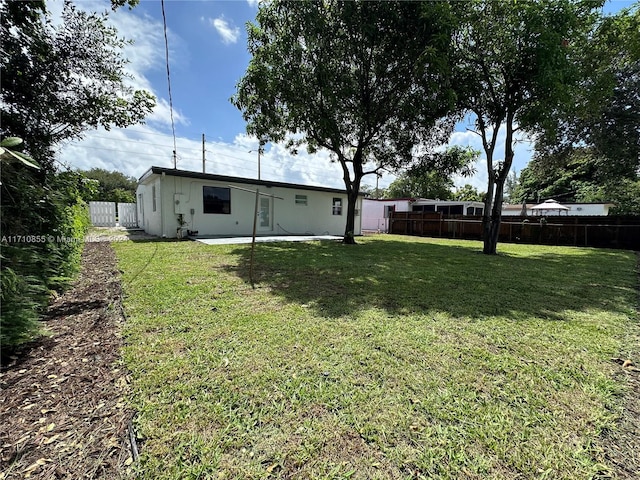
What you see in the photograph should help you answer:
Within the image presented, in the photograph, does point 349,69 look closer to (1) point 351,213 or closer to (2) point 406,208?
(1) point 351,213

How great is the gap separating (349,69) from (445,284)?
26.2 ft

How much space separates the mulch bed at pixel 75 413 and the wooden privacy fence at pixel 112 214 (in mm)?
17028

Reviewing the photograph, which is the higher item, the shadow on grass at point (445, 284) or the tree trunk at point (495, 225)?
the tree trunk at point (495, 225)

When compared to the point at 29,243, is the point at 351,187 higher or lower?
higher

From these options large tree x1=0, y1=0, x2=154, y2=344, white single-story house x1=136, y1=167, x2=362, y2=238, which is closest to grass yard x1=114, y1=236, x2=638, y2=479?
large tree x1=0, y1=0, x2=154, y2=344

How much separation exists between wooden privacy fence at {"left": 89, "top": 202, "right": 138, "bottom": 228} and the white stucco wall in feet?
9.54

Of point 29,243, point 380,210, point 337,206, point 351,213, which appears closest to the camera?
point 29,243

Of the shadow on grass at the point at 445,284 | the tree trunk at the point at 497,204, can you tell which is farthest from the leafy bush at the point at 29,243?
the tree trunk at the point at 497,204

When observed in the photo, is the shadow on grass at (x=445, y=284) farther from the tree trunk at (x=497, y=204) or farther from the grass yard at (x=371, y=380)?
the tree trunk at (x=497, y=204)

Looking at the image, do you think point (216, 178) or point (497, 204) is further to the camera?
point (216, 178)

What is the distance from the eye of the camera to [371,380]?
2238 millimetres

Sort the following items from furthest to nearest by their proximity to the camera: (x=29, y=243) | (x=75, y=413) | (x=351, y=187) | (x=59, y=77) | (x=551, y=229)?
(x=551, y=229) → (x=351, y=187) → (x=59, y=77) → (x=29, y=243) → (x=75, y=413)

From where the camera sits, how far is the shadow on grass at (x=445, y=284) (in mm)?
4070

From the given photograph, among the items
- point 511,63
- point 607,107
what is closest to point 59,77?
point 511,63
